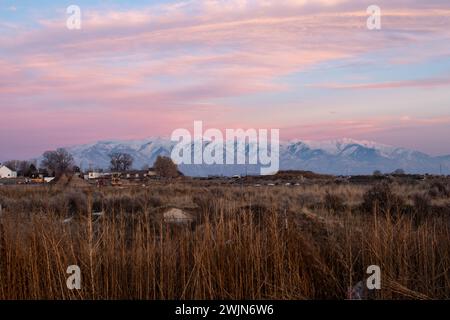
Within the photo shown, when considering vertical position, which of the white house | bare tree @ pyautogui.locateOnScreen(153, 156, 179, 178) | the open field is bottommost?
the white house

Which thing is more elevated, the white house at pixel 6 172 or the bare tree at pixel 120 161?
the bare tree at pixel 120 161

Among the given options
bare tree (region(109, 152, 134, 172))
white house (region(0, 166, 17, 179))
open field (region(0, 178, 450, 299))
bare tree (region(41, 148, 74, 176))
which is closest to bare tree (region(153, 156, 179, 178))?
bare tree (region(41, 148, 74, 176))

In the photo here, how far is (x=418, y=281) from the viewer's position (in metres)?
7.58

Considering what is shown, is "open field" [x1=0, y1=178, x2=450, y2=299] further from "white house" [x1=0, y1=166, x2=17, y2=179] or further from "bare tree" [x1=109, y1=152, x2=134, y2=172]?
"white house" [x1=0, y1=166, x2=17, y2=179]

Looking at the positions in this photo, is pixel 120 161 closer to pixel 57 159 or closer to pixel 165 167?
pixel 57 159

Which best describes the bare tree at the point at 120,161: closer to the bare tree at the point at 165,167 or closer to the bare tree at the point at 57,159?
the bare tree at the point at 57,159

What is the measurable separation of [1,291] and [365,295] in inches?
169

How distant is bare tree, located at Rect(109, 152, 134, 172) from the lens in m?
114

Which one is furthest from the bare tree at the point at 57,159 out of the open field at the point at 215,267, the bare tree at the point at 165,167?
the open field at the point at 215,267

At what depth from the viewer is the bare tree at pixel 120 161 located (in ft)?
372

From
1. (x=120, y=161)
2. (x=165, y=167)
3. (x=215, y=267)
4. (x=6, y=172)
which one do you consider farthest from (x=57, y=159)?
(x=215, y=267)

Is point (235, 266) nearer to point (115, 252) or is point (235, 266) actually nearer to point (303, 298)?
point (303, 298)

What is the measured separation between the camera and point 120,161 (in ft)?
375
